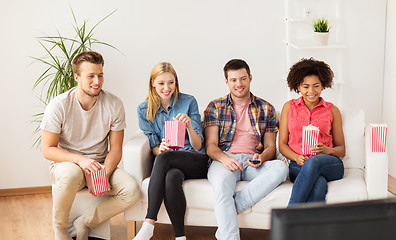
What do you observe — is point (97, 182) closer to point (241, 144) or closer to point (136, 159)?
point (136, 159)

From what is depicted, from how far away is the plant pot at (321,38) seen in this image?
12.6 ft

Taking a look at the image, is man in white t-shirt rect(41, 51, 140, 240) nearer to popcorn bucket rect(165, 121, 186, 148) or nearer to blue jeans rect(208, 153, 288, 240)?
popcorn bucket rect(165, 121, 186, 148)

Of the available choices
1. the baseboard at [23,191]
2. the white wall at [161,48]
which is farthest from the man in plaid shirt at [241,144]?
the baseboard at [23,191]

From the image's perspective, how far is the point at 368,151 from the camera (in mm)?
2811

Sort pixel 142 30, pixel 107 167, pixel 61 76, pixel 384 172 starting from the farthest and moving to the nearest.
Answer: pixel 142 30 < pixel 61 76 < pixel 107 167 < pixel 384 172

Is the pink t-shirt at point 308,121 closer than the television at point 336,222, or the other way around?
the television at point 336,222

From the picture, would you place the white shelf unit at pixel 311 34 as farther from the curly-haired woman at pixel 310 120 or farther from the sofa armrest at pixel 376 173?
the sofa armrest at pixel 376 173

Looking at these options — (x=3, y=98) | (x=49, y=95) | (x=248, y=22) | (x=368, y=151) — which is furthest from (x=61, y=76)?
(x=368, y=151)

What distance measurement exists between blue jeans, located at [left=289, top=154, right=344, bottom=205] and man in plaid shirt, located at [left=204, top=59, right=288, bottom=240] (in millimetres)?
142

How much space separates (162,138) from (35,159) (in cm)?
135

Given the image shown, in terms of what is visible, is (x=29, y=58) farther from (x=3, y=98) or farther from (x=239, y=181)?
(x=239, y=181)

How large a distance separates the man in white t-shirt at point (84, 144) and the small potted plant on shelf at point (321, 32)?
1.67 meters

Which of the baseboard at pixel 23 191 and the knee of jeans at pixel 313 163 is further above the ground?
the knee of jeans at pixel 313 163

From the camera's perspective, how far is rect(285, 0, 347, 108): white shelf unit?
154 inches
